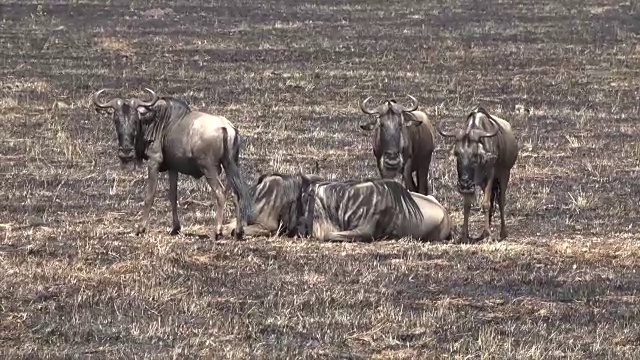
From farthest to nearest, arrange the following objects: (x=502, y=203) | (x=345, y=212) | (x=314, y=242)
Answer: (x=502, y=203) < (x=345, y=212) < (x=314, y=242)

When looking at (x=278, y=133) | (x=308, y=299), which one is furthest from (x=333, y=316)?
(x=278, y=133)

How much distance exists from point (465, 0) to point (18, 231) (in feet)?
134

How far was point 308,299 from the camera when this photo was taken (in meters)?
10.9

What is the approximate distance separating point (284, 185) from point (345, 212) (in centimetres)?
74

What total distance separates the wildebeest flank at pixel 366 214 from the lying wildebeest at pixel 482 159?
0.44m

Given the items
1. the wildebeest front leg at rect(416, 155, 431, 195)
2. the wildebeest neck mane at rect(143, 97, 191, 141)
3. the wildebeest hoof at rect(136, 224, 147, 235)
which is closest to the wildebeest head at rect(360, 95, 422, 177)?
the wildebeest front leg at rect(416, 155, 431, 195)

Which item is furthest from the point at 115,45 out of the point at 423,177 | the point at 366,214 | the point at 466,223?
the point at 466,223

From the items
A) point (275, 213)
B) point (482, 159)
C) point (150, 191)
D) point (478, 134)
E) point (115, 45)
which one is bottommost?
point (115, 45)

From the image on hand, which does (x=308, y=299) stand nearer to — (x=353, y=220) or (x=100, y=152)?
(x=353, y=220)

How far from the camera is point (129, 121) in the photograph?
47.6ft

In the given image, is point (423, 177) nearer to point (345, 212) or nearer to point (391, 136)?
point (391, 136)

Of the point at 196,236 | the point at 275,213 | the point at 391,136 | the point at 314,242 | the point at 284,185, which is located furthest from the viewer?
the point at 391,136

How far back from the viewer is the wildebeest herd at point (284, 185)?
14461 millimetres

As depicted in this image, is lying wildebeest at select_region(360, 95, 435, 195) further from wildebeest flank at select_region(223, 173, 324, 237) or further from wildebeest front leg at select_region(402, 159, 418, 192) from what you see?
wildebeest flank at select_region(223, 173, 324, 237)
